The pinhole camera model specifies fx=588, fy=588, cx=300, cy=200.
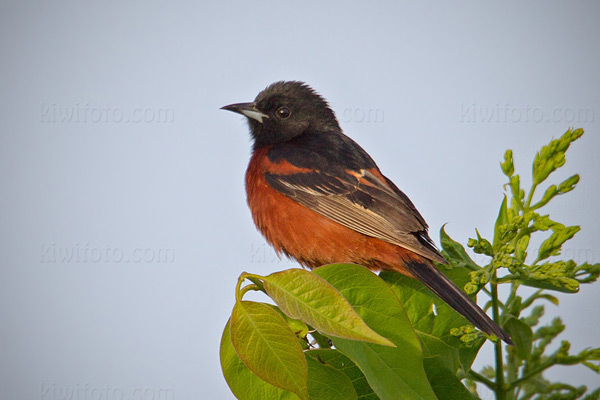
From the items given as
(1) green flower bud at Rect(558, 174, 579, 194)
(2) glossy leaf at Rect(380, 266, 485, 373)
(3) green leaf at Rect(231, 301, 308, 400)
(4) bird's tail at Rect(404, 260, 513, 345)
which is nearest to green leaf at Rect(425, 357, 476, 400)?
(2) glossy leaf at Rect(380, 266, 485, 373)

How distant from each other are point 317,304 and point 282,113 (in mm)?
2525

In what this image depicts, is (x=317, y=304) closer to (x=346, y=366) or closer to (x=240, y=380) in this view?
(x=240, y=380)

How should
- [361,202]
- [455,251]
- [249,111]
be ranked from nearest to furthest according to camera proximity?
1. [455,251]
2. [361,202]
3. [249,111]

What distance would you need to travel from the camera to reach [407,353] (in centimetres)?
144

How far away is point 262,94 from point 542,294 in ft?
7.19

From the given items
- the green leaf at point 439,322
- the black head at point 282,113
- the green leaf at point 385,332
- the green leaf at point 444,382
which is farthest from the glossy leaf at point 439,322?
the black head at point 282,113

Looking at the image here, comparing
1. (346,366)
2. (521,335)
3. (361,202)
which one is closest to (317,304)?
(346,366)

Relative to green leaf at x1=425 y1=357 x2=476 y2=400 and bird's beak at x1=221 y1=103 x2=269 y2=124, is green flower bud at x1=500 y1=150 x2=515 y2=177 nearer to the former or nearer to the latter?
green leaf at x1=425 y1=357 x2=476 y2=400

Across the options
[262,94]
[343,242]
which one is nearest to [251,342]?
[343,242]

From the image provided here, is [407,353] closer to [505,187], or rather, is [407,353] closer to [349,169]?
[505,187]

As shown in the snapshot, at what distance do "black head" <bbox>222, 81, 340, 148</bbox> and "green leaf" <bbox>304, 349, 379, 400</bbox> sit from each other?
221 cm

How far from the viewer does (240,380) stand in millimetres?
1410

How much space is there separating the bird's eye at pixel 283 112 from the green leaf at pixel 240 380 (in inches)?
95.7

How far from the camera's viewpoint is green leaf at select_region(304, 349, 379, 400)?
61.4 inches
